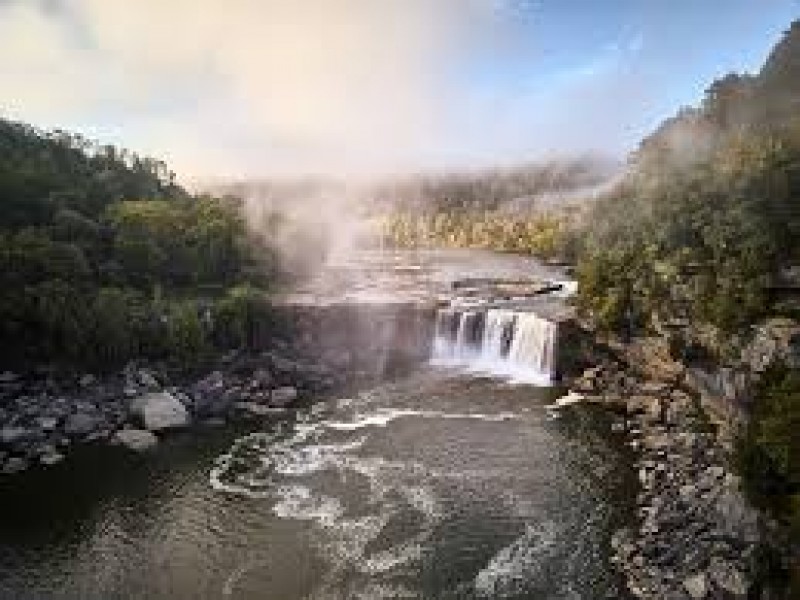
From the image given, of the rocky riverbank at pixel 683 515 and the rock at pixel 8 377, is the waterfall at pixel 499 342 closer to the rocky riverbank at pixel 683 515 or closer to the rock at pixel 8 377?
the rocky riverbank at pixel 683 515

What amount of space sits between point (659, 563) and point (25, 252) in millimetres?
53965

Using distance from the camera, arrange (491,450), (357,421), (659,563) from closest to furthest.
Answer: (659,563), (491,450), (357,421)

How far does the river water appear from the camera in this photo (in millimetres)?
41125

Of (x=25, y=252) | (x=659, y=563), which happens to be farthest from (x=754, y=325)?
(x=25, y=252)

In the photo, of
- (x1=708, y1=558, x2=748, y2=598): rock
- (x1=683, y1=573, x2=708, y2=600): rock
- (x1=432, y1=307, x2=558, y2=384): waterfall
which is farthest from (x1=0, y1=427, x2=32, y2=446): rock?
(x1=708, y1=558, x2=748, y2=598): rock

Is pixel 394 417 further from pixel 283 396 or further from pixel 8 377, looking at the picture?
pixel 8 377

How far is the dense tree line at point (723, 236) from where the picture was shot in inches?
1599

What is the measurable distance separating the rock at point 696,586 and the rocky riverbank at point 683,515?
38 millimetres

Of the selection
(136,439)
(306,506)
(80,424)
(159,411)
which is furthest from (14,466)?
(306,506)

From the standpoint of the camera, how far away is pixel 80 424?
203 feet

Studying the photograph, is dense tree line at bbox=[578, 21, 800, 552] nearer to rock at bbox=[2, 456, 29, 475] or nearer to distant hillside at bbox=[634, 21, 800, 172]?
distant hillside at bbox=[634, 21, 800, 172]

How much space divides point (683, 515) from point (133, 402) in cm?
3842

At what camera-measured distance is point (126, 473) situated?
5572 centimetres

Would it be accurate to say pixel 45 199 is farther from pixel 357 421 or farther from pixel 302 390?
pixel 357 421
